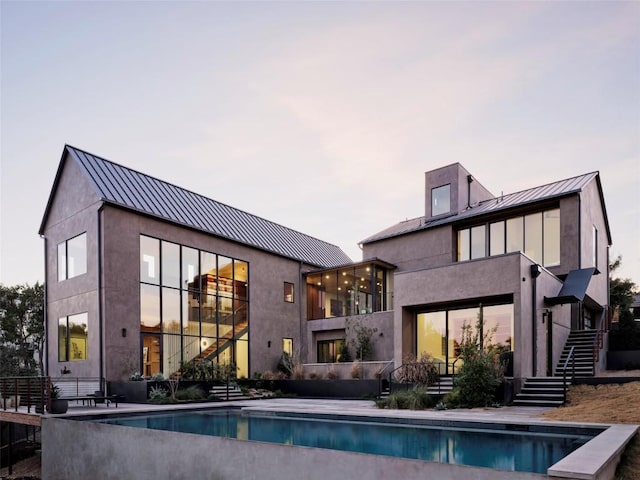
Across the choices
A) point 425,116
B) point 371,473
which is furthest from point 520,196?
point 371,473

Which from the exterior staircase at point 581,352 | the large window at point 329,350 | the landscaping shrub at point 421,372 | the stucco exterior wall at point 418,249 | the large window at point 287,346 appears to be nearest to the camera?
the landscaping shrub at point 421,372

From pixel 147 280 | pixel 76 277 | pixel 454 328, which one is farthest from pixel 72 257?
pixel 454 328

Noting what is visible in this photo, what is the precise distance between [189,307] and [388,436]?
12933 mm

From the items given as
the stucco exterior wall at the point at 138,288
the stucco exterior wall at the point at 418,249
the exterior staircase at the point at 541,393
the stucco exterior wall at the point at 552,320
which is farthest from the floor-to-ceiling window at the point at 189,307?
the stucco exterior wall at the point at 552,320

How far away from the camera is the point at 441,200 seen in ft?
77.7

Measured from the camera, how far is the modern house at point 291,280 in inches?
623

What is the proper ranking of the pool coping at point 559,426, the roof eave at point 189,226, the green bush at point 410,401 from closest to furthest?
the pool coping at point 559,426, the green bush at point 410,401, the roof eave at point 189,226

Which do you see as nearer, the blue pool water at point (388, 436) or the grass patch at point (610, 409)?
the grass patch at point (610, 409)

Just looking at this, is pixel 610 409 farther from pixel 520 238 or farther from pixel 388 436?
pixel 520 238

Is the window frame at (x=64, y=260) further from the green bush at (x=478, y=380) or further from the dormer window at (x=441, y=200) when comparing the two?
the dormer window at (x=441, y=200)

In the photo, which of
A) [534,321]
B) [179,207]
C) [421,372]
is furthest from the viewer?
[179,207]

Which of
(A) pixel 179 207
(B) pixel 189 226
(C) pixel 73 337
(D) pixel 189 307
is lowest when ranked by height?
(C) pixel 73 337

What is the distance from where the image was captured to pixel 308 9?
53.8 ft

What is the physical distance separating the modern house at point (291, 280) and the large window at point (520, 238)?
0.15ft
